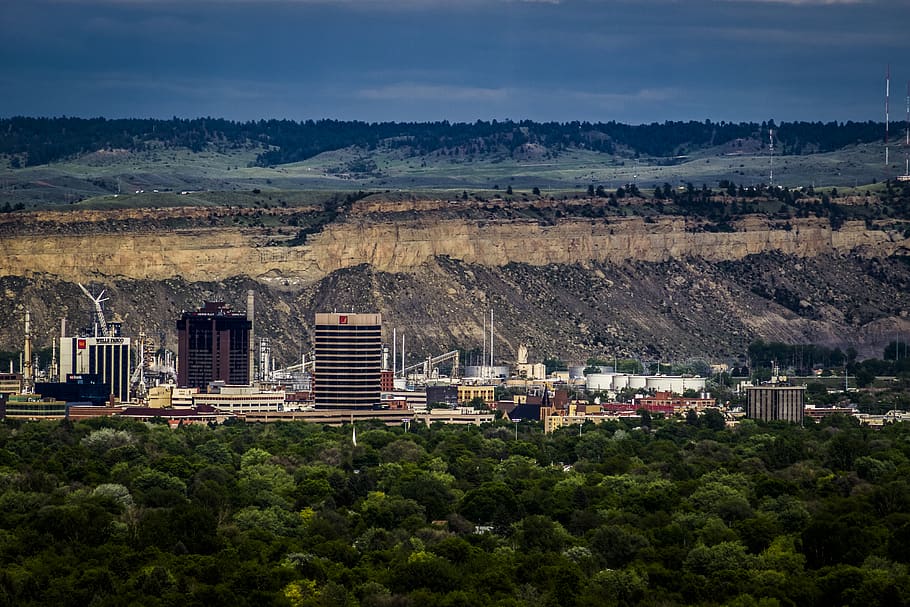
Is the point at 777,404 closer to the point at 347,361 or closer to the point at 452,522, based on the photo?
the point at 347,361

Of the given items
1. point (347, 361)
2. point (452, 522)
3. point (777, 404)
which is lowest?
point (777, 404)

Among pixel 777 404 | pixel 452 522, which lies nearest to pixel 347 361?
pixel 777 404

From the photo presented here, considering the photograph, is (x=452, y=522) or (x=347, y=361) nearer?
(x=452, y=522)

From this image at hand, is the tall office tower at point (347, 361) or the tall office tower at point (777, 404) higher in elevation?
the tall office tower at point (347, 361)

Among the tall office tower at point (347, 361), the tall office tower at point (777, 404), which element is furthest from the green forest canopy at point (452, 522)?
the tall office tower at point (347, 361)

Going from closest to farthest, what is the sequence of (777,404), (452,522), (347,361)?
(452,522)
(777,404)
(347,361)

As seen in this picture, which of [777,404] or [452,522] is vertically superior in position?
[452,522]

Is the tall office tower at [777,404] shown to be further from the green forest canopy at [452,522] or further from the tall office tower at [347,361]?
the green forest canopy at [452,522]

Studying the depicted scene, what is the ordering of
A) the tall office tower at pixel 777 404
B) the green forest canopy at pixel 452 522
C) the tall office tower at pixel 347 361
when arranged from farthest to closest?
the tall office tower at pixel 347 361 < the tall office tower at pixel 777 404 < the green forest canopy at pixel 452 522

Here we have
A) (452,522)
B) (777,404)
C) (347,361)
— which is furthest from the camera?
(347,361)
